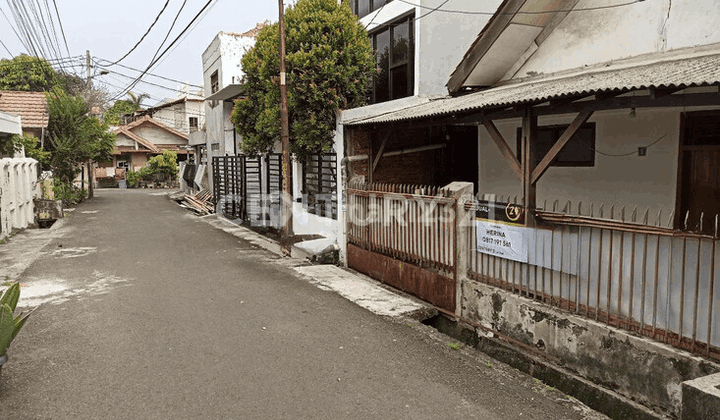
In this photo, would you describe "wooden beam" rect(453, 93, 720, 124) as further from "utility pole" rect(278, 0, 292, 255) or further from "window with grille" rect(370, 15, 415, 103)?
"utility pole" rect(278, 0, 292, 255)

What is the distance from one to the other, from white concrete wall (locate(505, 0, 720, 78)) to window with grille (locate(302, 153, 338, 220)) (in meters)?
4.75

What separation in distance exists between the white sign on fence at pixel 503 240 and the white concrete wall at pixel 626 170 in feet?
11.1

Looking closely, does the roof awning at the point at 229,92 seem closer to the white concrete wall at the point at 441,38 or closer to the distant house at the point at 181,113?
the white concrete wall at the point at 441,38

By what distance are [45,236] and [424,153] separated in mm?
12077

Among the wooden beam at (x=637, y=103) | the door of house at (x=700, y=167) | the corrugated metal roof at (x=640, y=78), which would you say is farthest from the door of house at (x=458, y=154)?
the wooden beam at (x=637, y=103)

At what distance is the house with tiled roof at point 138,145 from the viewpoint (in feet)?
151

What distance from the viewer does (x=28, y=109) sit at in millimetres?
24031

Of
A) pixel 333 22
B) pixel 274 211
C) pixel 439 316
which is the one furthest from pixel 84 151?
pixel 439 316

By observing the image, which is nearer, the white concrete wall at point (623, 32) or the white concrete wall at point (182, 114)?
the white concrete wall at point (623, 32)

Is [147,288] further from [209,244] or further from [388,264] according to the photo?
[209,244]

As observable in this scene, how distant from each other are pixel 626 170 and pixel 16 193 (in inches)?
667

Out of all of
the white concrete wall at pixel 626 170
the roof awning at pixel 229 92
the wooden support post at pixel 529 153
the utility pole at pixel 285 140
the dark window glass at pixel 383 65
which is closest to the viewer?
the wooden support post at pixel 529 153

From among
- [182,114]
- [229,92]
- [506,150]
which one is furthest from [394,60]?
[182,114]

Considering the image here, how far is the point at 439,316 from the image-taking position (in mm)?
7621
